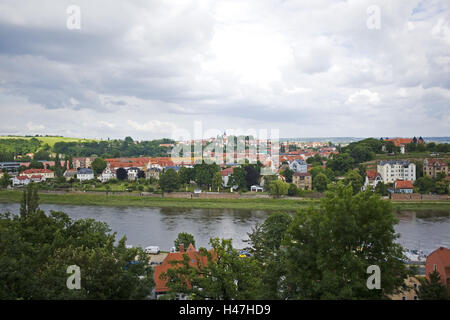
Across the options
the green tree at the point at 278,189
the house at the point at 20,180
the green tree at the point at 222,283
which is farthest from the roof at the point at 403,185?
the house at the point at 20,180

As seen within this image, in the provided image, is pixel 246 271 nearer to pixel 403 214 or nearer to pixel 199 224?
pixel 199 224

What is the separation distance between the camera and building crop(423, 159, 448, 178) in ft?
120

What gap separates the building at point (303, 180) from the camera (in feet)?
117

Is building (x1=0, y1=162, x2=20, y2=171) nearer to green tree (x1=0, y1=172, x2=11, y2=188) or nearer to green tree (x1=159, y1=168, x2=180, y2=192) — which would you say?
green tree (x1=0, y1=172, x2=11, y2=188)

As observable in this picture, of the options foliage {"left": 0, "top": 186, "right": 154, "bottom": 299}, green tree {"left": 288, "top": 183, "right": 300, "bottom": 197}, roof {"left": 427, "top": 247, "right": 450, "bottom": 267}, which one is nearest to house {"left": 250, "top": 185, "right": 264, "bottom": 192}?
green tree {"left": 288, "top": 183, "right": 300, "bottom": 197}

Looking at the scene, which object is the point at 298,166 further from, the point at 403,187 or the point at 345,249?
the point at 345,249

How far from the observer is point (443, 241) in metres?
18.3

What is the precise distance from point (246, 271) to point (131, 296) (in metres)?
1.89

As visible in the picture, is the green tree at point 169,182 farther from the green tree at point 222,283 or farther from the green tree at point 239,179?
the green tree at point 222,283

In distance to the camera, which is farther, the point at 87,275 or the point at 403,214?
the point at 403,214

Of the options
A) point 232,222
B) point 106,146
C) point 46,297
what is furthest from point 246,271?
point 106,146

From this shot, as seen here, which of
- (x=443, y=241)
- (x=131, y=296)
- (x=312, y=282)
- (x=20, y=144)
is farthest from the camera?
(x=20, y=144)

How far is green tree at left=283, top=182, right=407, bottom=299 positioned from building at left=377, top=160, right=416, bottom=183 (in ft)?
108
